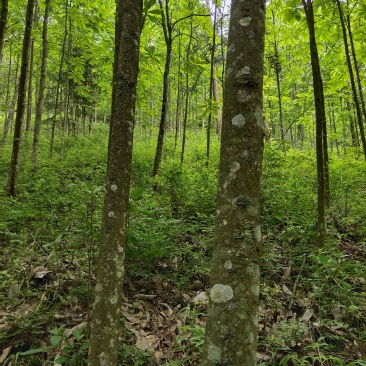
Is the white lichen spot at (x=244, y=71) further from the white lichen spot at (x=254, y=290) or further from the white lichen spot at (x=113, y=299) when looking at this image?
the white lichen spot at (x=113, y=299)

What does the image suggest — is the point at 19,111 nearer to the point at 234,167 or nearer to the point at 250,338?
the point at 234,167

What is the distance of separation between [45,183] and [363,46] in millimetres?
7279

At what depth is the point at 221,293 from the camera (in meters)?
1.47

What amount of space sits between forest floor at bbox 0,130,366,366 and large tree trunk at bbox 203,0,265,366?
3.83 feet

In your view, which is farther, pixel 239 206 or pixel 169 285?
pixel 169 285

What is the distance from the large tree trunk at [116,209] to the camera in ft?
7.09

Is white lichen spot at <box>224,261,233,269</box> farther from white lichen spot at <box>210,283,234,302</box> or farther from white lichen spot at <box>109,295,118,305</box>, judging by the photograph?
white lichen spot at <box>109,295,118,305</box>

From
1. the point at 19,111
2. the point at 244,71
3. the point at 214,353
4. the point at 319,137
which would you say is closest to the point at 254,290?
the point at 214,353

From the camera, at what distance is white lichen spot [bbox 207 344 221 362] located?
1384mm

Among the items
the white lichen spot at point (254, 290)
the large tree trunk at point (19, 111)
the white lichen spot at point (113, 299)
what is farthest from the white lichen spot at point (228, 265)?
the large tree trunk at point (19, 111)

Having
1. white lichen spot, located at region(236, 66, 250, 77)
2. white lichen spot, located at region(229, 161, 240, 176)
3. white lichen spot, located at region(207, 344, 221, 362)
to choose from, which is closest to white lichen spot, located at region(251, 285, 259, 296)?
white lichen spot, located at region(207, 344, 221, 362)

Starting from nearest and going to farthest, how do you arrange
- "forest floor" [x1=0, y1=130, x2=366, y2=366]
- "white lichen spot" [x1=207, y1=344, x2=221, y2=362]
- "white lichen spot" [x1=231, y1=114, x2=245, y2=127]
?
"white lichen spot" [x1=207, y1=344, x2=221, y2=362]
"white lichen spot" [x1=231, y1=114, x2=245, y2=127]
"forest floor" [x1=0, y1=130, x2=366, y2=366]

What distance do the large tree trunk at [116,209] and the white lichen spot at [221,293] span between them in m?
1.05

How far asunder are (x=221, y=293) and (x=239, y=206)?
0.44 m
